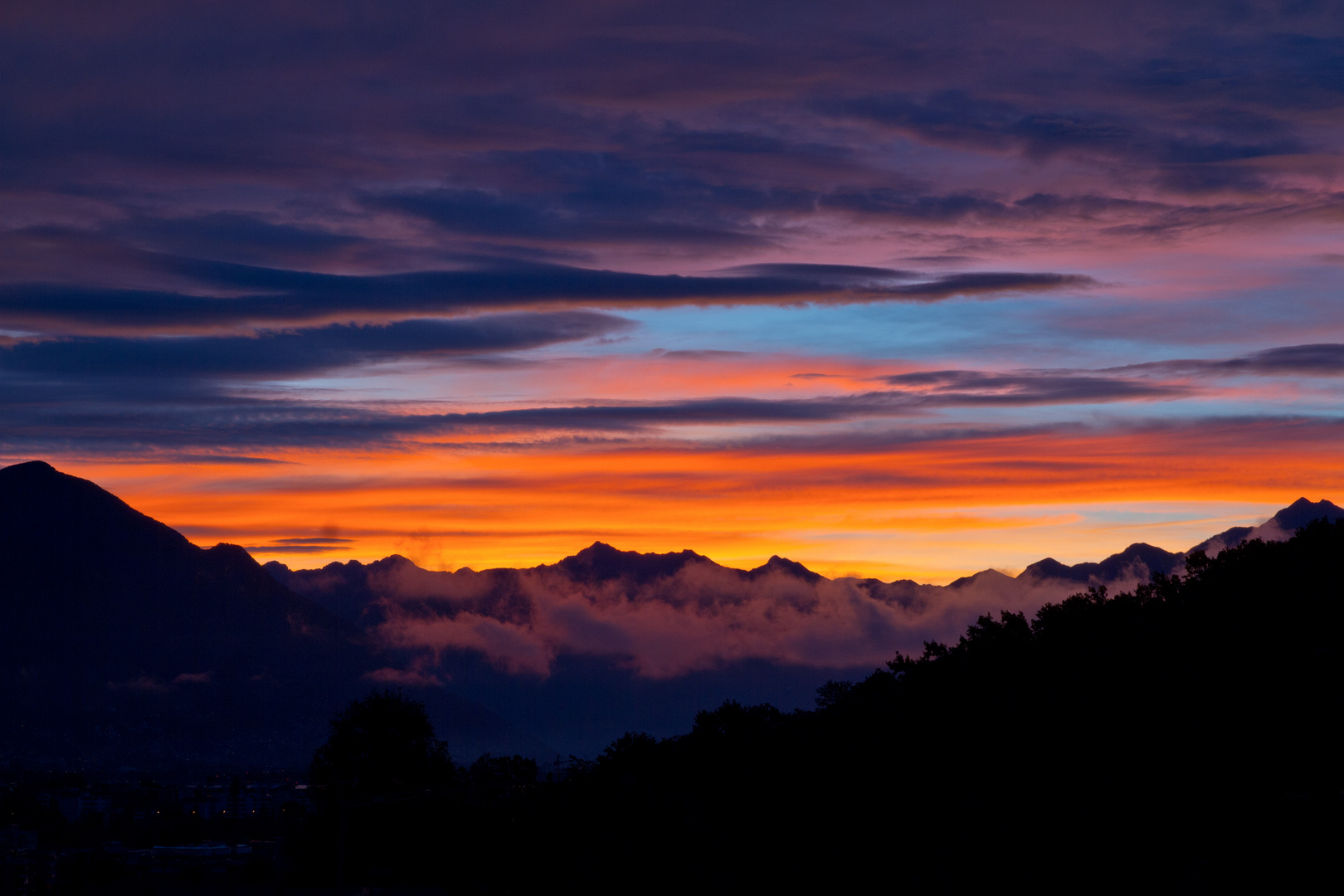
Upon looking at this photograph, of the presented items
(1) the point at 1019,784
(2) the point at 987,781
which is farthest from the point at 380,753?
(1) the point at 1019,784

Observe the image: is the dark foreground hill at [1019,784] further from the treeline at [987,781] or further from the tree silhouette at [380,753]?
the tree silhouette at [380,753]

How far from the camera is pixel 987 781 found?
62.3 metres

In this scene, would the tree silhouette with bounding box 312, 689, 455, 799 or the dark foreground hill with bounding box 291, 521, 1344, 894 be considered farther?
the tree silhouette with bounding box 312, 689, 455, 799

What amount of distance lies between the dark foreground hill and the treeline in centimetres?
16

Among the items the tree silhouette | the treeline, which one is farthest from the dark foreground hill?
the tree silhouette

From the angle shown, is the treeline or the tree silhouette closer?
the treeline

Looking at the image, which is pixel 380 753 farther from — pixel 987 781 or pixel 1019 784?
pixel 1019 784

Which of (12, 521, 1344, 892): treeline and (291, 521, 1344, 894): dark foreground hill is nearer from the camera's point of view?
(291, 521, 1344, 894): dark foreground hill

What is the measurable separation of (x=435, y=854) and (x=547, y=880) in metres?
15.4

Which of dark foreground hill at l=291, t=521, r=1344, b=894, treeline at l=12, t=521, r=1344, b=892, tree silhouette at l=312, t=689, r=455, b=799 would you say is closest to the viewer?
dark foreground hill at l=291, t=521, r=1344, b=894

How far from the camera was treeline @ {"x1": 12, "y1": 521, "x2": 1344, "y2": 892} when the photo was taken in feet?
164

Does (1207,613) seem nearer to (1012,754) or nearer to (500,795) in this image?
(1012,754)

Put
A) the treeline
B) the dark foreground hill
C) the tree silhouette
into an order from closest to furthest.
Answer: the dark foreground hill → the treeline → the tree silhouette

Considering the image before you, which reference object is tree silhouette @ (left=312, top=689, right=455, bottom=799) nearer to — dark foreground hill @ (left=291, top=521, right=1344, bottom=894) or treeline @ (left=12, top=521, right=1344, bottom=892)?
treeline @ (left=12, top=521, right=1344, bottom=892)
